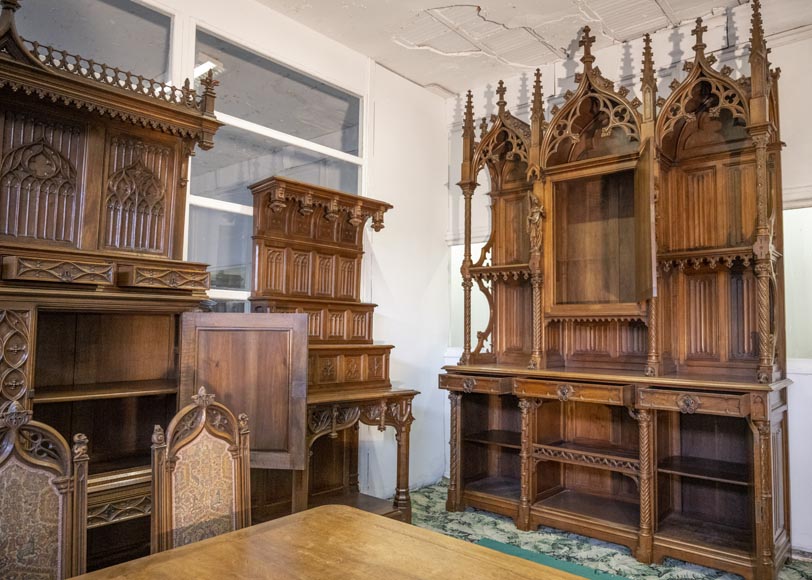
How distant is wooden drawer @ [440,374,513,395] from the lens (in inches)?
163

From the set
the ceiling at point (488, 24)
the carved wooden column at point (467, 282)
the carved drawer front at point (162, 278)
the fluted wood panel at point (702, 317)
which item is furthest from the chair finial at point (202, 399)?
the fluted wood panel at point (702, 317)

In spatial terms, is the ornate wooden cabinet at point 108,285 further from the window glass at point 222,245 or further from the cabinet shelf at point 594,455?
the cabinet shelf at point 594,455

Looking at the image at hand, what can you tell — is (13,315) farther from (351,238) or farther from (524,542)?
(524,542)

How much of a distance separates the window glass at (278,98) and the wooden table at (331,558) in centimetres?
296

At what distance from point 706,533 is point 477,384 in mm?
1666

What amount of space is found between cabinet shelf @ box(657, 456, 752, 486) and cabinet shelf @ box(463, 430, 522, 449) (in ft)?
3.18

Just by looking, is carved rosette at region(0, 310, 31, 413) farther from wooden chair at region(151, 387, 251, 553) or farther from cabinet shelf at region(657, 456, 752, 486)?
cabinet shelf at region(657, 456, 752, 486)

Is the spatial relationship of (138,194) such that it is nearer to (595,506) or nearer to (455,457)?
(455,457)

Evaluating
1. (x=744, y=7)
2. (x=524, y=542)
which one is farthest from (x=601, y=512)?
(x=744, y=7)

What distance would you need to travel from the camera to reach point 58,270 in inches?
105

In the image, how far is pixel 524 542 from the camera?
3.77 metres

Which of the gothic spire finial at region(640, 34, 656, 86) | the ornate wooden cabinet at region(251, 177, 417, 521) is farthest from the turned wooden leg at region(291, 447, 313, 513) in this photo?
the gothic spire finial at region(640, 34, 656, 86)

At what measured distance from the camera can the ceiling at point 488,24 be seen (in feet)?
13.1

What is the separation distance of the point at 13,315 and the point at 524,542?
10.2 feet
